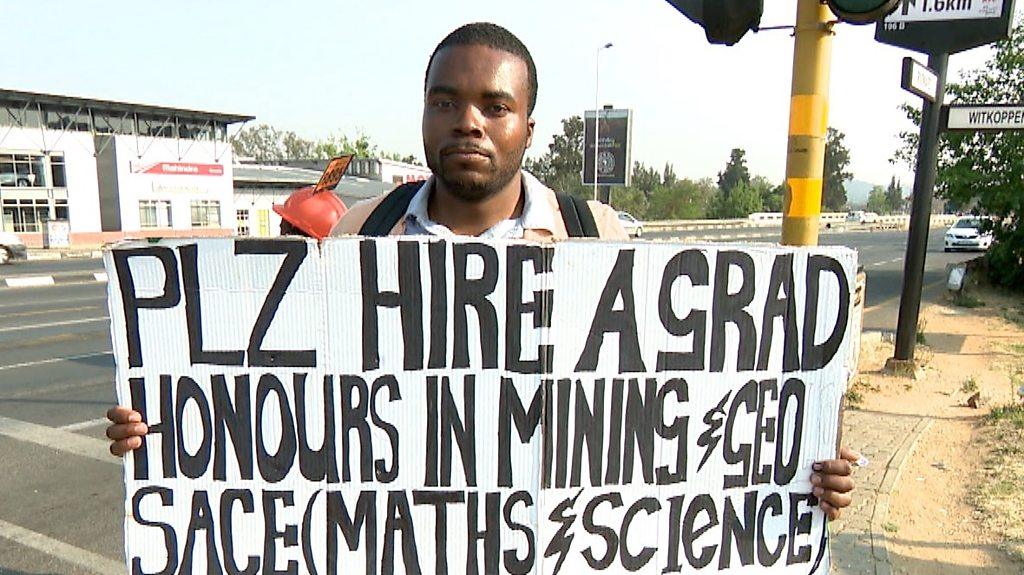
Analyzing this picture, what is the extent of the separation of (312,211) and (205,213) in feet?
125

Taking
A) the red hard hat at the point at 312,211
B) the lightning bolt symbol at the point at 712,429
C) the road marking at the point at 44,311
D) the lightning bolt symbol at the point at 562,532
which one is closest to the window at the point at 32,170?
the road marking at the point at 44,311

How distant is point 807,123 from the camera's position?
337 cm

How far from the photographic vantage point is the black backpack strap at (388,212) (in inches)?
69.3

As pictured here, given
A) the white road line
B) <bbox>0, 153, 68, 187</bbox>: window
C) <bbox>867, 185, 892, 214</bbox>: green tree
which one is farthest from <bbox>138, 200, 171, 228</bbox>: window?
<bbox>867, 185, 892, 214</bbox>: green tree

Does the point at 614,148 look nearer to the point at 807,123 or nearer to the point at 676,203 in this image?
the point at 807,123

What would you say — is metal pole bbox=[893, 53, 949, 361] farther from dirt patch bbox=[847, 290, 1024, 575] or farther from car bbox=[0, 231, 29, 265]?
car bbox=[0, 231, 29, 265]

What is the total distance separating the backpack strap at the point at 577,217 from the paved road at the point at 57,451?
307 centimetres

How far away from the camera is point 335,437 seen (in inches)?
60.4

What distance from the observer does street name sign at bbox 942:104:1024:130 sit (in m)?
5.57

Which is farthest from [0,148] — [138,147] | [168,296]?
[168,296]

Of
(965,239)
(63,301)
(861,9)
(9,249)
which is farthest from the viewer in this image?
(965,239)

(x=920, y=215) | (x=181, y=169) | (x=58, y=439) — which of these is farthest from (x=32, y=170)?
(x=920, y=215)

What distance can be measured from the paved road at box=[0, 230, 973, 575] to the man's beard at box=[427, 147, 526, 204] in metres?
3.01

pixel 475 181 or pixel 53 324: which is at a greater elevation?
pixel 475 181
